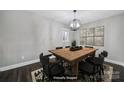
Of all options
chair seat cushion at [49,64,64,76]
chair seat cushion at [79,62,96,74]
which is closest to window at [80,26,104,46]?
chair seat cushion at [79,62,96,74]

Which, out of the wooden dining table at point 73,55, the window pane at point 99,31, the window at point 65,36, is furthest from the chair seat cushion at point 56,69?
the window pane at point 99,31

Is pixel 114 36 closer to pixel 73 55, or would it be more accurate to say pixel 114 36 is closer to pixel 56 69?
pixel 73 55

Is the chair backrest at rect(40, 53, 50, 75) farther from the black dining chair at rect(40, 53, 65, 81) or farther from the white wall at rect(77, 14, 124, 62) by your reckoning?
the white wall at rect(77, 14, 124, 62)
